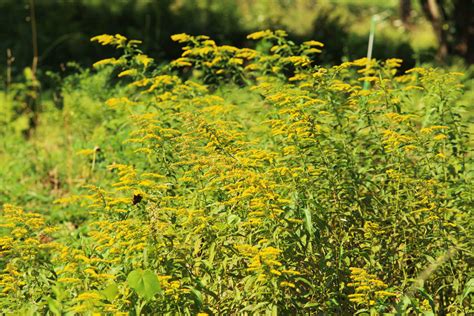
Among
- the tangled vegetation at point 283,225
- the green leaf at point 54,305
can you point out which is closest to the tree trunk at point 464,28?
the tangled vegetation at point 283,225

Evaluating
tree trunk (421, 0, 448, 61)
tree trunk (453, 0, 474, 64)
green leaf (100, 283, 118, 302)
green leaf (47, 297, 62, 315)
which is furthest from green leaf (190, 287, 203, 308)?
tree trunk (453, 0, 474, 64)

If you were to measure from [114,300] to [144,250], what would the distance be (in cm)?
23

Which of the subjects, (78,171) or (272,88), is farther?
(78,171)

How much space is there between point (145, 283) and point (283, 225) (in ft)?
2.35

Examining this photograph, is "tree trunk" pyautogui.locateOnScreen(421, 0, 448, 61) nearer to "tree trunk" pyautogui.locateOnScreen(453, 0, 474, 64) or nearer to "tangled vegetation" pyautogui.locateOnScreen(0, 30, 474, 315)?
"tree trunk" pyautogui.locateOnScreen(453, 0, 474, 64)

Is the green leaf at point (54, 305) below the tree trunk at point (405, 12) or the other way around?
the other way around

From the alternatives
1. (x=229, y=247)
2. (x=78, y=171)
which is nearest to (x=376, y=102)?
(x=229, y=247)

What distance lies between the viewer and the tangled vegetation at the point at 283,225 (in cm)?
312

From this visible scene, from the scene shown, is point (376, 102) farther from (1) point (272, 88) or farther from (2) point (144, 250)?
(2) point (144, 250)

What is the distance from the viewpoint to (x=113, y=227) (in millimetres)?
3240

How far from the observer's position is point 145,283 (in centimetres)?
290

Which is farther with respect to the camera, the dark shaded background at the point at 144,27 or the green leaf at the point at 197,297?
the dark shaded background at the point at 144,27

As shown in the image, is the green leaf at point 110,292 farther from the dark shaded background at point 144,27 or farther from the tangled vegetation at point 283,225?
the dark shaded background at point 144,27

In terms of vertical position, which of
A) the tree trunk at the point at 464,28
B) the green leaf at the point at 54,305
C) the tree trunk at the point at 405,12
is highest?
the green leaf at the point at 54,305
